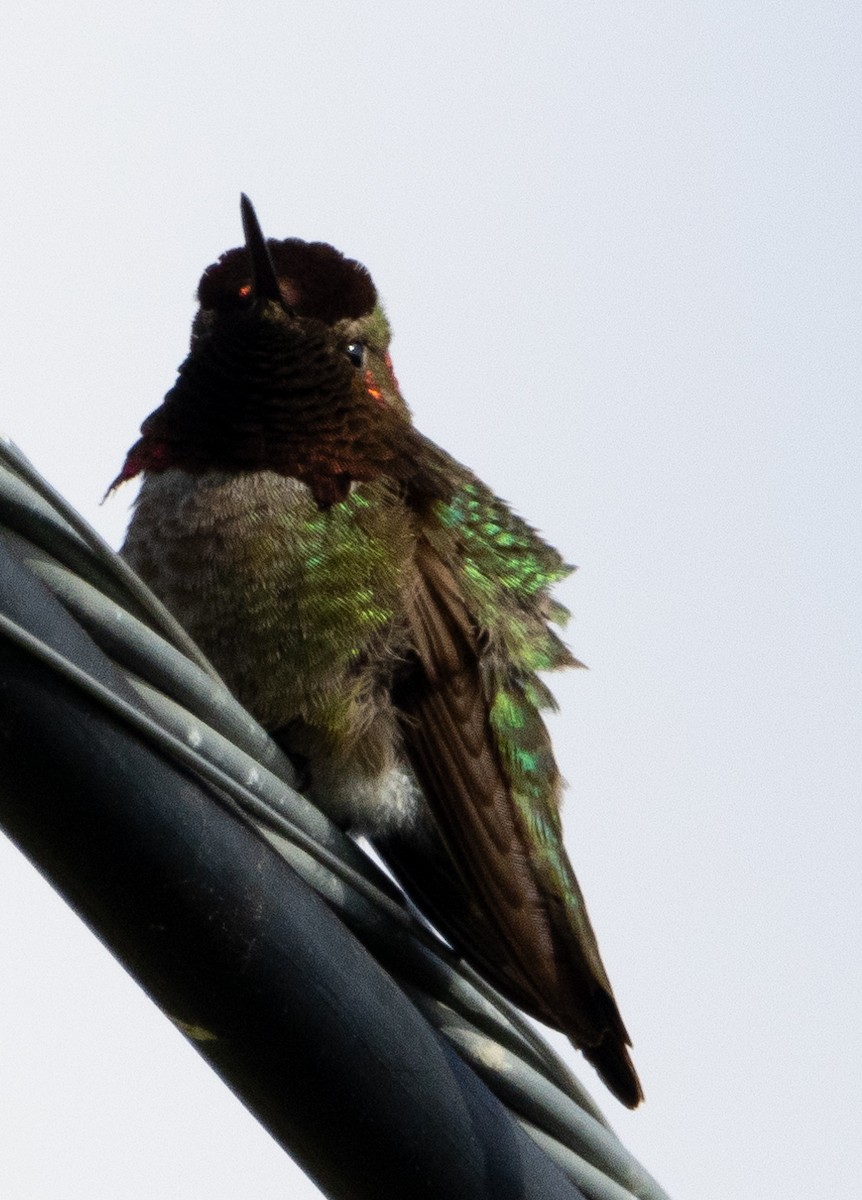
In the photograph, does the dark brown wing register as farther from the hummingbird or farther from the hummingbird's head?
the hummingbird's head

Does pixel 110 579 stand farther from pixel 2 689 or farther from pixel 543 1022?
pixel 543 1022

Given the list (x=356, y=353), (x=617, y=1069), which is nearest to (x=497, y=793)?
(x=617, y=1069)

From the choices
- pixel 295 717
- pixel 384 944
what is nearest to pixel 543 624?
pixel 295 717

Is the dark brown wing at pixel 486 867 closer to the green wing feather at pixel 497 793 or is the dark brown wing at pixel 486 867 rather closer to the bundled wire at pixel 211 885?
the green wing feather at pixel 497 793

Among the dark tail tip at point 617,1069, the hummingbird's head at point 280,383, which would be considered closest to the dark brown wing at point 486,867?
the dark tail tip at point 617,1069

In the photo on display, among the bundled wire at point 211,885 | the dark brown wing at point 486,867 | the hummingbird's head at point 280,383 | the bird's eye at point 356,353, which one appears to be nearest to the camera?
the bundled wire at point 211,885

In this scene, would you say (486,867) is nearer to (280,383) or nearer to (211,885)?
(280,383)

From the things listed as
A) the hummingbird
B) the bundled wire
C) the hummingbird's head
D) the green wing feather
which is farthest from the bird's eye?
the bundled wire
